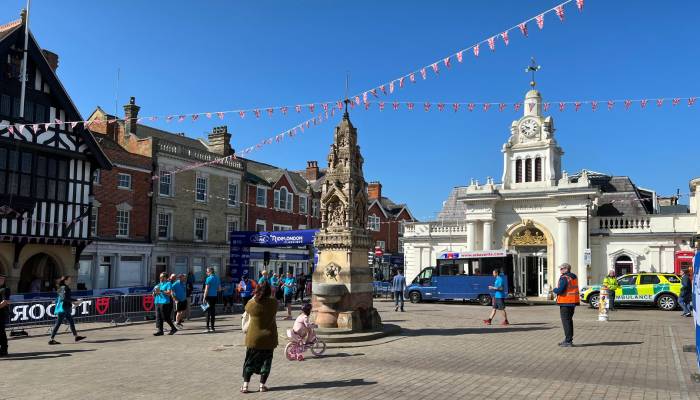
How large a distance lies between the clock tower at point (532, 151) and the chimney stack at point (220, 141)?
810 inches

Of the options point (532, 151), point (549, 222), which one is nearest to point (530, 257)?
point (549, 222)

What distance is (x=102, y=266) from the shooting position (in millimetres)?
32656

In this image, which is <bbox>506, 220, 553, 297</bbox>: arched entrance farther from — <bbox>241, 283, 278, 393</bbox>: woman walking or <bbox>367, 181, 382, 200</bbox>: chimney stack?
<bbox>241, 283, 278, 393</bbox>: woman walking

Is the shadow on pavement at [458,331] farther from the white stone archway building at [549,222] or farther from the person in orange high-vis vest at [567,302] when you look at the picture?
the white stone archway building at [549,222]

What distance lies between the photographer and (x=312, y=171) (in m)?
57.7

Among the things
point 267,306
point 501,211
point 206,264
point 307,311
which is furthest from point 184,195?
point 267,306

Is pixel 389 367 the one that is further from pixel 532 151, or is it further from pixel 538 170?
pixel 532 151

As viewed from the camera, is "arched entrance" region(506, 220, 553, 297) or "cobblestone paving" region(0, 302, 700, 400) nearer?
"cobblestone paving" region(0, 302, 700, 400)

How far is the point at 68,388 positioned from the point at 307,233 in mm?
19346

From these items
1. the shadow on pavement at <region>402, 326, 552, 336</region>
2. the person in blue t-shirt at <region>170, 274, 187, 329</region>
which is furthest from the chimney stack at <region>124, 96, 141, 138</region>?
the shadow on pavement at <region>402, 326, 552, 336</region>

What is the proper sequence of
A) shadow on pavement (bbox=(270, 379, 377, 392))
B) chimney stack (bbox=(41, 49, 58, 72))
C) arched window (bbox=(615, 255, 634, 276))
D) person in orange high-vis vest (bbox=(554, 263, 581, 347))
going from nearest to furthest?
1. shadow on pavement (bbox=(270, 379, 377, 392))
2. person in orange high-vis vest (bbox=(554, 263, 581, 347))
3. chimney stack (bbox=(41, 49, 58, 72))
4. arched window (bbox=(615, 255, 634, 276))

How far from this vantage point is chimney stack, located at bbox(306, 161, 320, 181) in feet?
189

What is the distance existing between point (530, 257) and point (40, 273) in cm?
2664

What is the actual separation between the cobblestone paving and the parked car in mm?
9445
